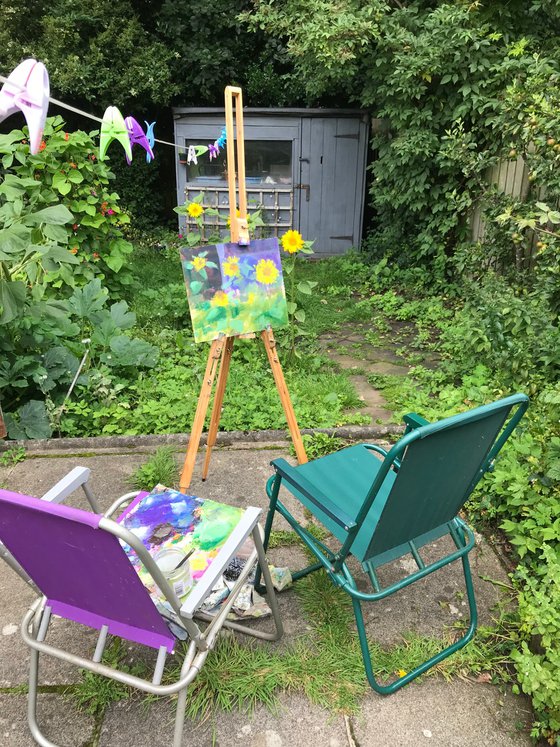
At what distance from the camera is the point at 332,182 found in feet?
25.0

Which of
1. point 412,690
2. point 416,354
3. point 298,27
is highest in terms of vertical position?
point 298,27

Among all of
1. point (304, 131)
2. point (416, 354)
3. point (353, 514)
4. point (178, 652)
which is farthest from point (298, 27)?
point (178, 652)

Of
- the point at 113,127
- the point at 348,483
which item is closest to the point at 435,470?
the point at 348,483

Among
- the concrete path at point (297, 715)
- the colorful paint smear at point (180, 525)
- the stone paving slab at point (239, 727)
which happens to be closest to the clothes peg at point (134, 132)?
the colorful paint smear at point (180, 525)

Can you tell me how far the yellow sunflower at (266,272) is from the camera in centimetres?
254

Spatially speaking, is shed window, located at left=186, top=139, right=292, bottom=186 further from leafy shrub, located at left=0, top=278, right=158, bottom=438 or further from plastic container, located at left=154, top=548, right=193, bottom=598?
plastic container, located at left=154, top=548, right=193, bottom=598

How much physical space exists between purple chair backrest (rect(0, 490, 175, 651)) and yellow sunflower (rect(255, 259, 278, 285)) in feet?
5.16

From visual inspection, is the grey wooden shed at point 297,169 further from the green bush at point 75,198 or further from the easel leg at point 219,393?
the easel leg at point 219,393

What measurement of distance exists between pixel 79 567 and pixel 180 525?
0.55 metres

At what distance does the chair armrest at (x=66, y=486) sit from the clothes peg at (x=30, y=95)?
1.10 m

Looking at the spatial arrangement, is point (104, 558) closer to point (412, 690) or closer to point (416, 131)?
point (412, 690)

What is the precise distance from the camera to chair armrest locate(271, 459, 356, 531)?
159 cm

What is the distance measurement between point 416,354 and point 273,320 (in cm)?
225

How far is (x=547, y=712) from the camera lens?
1.61 m
